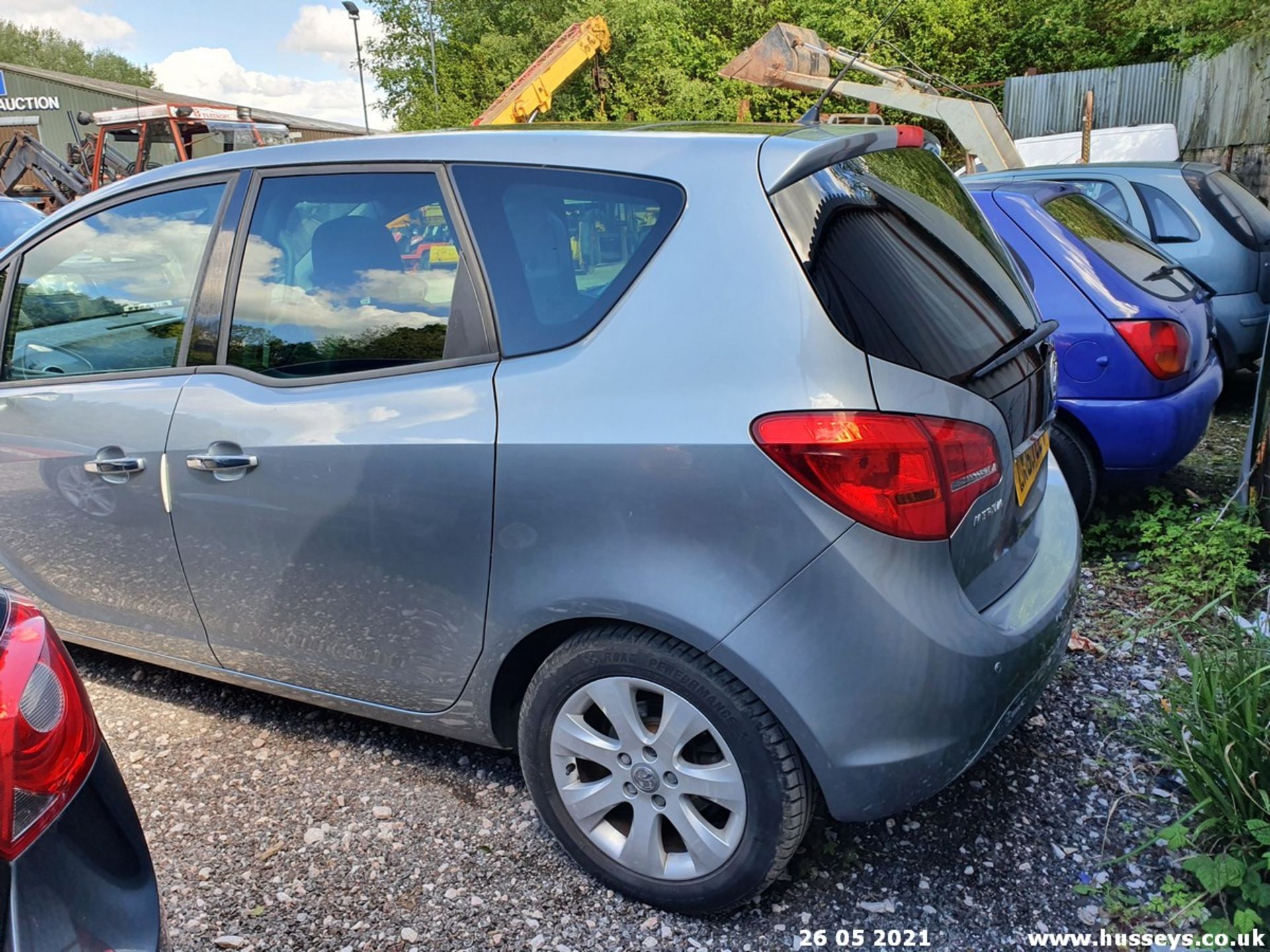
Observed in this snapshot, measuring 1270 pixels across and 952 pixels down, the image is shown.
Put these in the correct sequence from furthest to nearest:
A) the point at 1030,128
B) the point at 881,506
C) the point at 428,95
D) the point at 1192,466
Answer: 1. the point at 428,95
2. the point at 1030,128
3. the point at 1192,466
4. the point at 881,506

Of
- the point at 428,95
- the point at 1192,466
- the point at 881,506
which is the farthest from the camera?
the point at 428,95

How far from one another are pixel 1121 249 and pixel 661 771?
3422mm

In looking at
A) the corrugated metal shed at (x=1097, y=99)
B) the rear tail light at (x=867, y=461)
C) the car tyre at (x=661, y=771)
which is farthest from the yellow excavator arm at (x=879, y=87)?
the car tyre at (x=661, y=771)

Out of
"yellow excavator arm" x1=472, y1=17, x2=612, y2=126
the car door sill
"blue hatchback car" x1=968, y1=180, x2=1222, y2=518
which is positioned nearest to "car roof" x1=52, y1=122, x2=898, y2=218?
the car door sill

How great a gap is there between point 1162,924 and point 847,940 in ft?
2.34

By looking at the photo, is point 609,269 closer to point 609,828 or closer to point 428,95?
point 609,828

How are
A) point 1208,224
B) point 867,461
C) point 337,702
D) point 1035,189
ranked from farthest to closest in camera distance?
point 1208,224, point 1035,189, point 337,702, point 867,461

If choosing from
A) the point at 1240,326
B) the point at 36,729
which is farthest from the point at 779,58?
the point at 36,729

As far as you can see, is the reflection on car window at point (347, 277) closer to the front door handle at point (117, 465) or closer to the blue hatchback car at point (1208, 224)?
the front door handle at point (117, 465)

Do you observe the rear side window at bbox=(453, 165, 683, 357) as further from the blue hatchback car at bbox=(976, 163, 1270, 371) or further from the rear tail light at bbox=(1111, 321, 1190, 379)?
the blue hatchback car at bbox=(976, 163, 1270, 371)

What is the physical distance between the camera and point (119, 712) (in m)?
3.30

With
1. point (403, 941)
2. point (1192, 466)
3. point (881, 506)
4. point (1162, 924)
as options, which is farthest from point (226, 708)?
point (1192, 466)

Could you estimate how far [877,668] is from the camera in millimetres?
1938

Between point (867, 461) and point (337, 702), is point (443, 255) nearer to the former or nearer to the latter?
point (867, 461)
